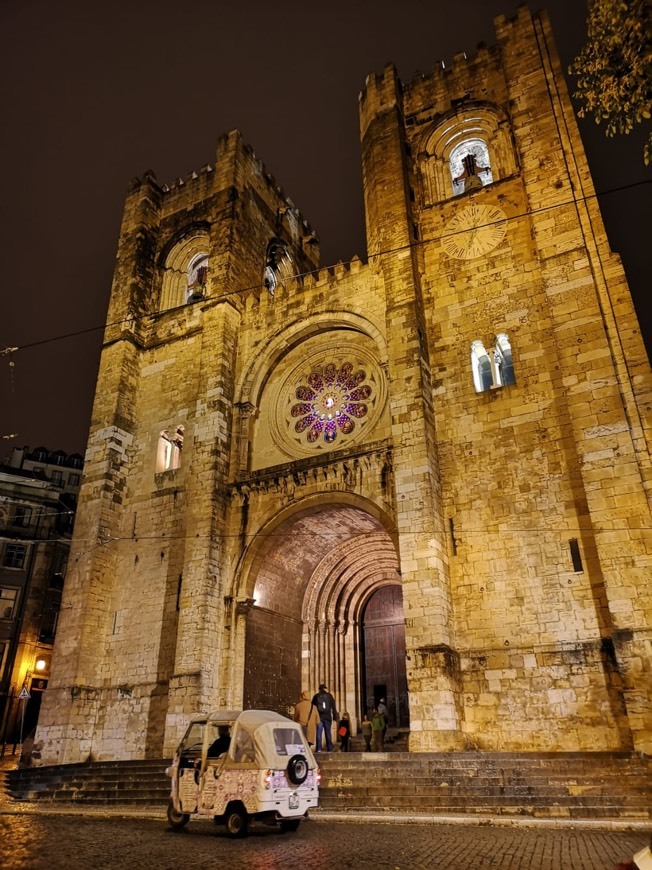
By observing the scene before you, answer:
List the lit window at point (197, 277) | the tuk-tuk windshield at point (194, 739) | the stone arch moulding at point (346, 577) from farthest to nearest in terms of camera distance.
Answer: the lit window at point (197, 277) → the stone arch moulding at point (346, 577) → the tuk-tuk windshield at point (194, 739)

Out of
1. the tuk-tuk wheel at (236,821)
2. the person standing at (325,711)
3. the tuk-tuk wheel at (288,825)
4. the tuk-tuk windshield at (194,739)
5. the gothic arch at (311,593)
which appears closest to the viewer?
the tuk-tuk wheel at (236,821)

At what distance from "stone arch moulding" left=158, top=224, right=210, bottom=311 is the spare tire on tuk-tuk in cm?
1570

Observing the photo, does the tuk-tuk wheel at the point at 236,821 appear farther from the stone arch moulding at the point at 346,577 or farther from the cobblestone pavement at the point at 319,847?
the stone arch moulding at the point at 346,577

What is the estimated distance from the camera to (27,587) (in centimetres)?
3034

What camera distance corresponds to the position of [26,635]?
29406 millimetres

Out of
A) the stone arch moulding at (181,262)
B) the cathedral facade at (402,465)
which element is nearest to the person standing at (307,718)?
the cathedral facade at (402,465)

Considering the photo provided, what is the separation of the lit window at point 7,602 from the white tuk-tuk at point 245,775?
1014 inches

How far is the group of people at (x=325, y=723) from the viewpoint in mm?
10914

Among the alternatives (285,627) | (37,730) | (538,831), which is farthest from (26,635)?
(538,831)

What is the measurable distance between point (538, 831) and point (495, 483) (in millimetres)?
6578

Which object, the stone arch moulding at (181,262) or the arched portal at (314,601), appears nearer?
the arched portal at (314,601)

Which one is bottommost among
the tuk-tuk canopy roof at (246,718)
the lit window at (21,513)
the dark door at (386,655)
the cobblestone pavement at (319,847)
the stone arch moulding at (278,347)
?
the cobblestone pavement at (319,847)

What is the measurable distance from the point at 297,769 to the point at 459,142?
53.9 feet

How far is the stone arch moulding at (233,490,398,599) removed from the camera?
45.1 ft
